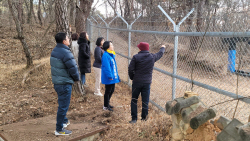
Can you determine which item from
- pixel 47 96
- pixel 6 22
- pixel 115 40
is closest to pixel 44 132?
pixel 47 96

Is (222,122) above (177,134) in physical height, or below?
above

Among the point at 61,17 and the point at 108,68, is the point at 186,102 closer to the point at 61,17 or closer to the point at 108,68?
the point at 108,68

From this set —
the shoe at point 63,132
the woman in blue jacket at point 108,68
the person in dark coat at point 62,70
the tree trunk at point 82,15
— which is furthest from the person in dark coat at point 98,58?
the tree trunk at point 82,15

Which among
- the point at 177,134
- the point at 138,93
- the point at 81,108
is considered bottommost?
the point at 81,108

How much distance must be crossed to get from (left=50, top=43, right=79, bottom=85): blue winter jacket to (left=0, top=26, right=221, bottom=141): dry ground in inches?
48.1

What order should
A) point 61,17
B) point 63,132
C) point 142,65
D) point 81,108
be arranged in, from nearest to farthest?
point 63,132 < point 142,65 < point 81,108 < point 61,17

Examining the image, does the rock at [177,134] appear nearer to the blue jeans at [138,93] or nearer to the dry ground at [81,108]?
the dry ground at [81,108]

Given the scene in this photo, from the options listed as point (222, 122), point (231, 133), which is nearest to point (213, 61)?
point (222, 122)

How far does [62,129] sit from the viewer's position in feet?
12.1

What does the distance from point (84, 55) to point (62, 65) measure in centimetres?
247

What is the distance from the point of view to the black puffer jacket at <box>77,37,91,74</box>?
19.3 ft

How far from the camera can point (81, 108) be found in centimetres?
514

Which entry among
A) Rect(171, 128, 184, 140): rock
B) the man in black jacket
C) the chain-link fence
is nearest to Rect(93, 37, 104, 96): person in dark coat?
the chain-link fence

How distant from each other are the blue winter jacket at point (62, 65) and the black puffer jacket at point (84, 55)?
2.38 m
